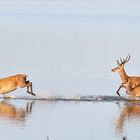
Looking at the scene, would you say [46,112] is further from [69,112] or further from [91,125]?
[91,125]

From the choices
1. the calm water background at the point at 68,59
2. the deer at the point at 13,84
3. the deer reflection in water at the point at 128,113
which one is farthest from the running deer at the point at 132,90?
the deer at the point at 13,84

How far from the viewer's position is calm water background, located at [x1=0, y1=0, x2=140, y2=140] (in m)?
15.5

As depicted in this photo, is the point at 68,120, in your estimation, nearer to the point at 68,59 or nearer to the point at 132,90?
the point at 132,90

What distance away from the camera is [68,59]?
27.3 m

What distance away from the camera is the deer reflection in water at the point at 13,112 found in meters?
16.1

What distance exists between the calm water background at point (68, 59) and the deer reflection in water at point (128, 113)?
1.1 inches

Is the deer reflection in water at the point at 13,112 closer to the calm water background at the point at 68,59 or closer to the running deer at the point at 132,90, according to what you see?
the calm water background at the point at 68,59

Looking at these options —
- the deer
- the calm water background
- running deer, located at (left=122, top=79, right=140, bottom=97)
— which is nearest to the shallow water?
the calm water background

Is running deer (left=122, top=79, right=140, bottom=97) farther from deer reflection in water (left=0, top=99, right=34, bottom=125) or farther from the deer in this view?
deer reflection in water (left=0, top=99, right=34, bottom=125)

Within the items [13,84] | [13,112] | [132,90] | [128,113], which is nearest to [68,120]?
[13,112]

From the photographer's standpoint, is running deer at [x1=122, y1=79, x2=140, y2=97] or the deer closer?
the deer

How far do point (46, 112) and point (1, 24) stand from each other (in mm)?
22666

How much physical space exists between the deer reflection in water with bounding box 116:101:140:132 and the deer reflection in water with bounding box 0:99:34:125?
189cm

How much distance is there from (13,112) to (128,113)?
95.8 inches
